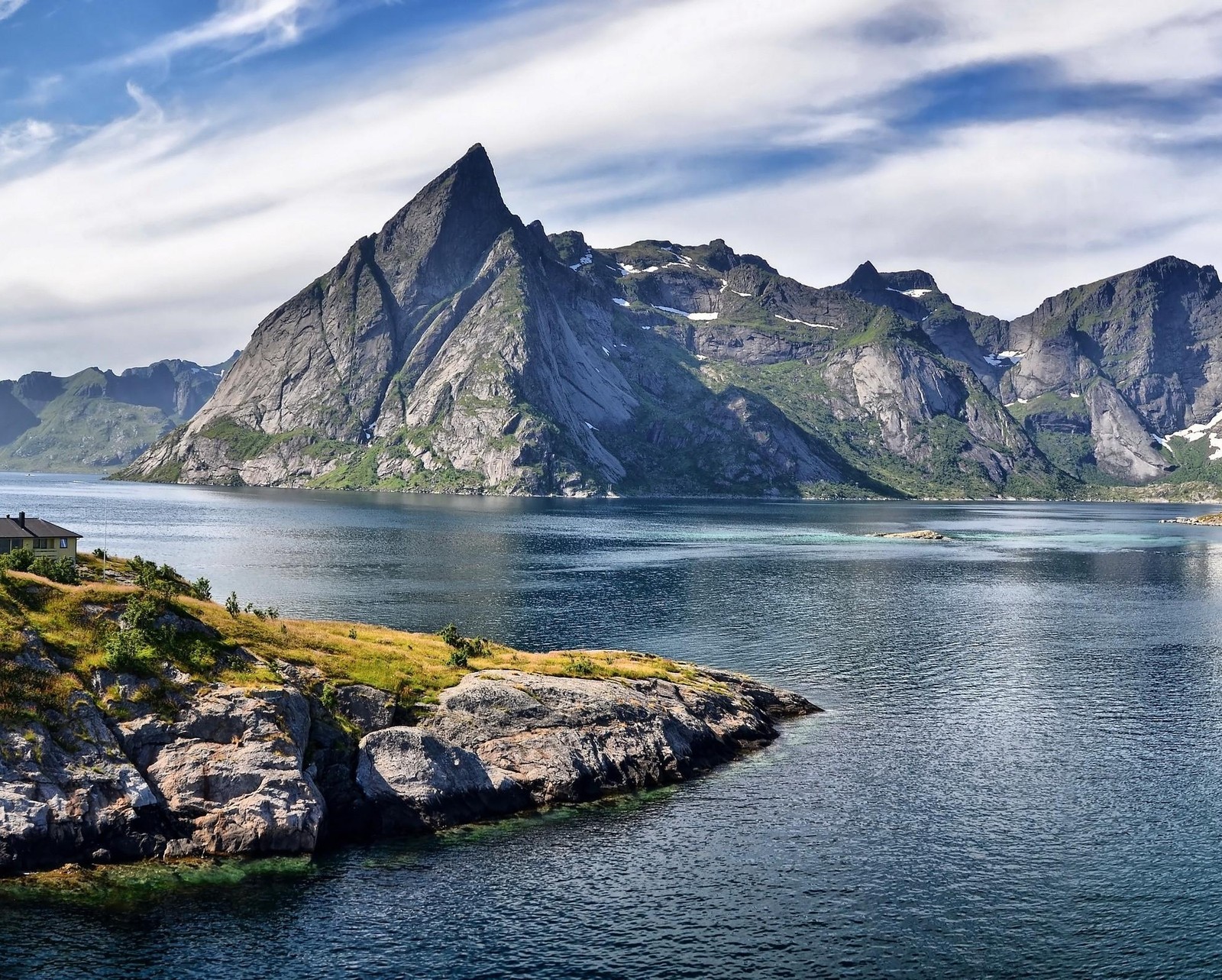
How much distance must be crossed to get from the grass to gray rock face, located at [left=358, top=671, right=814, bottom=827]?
3.57 meters

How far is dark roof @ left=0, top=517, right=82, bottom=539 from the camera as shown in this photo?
80.6m

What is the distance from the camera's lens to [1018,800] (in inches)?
2557

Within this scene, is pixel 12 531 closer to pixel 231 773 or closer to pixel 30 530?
pixel 30 530

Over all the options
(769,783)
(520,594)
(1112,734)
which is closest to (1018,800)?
(769,783)

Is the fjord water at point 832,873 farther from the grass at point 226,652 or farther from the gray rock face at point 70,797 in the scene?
the grass at point 226,652

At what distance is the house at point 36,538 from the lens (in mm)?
80438

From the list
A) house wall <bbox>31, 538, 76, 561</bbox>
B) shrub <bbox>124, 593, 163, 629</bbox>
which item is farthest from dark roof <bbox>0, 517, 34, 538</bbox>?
shrub <bbox>124, 593, 163, 629</bbox>

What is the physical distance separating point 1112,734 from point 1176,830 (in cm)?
2277

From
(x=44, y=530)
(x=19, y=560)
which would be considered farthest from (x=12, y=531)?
(x=19, y=560)

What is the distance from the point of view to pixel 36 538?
3199 inches

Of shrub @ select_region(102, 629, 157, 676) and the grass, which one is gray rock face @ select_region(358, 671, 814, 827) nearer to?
the grass

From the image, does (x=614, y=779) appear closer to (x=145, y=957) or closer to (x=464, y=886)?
(x=464, y=886)

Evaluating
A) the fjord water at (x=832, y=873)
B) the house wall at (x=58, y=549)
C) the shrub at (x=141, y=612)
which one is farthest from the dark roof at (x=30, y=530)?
the fjord water at (x=832, y=873)

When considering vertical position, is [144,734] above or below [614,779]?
above
